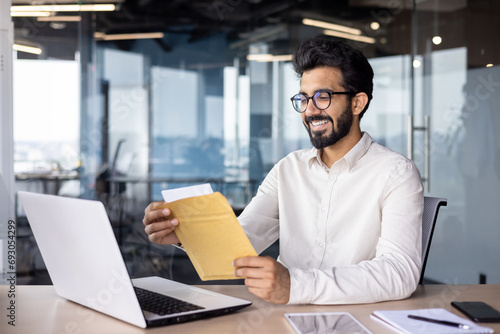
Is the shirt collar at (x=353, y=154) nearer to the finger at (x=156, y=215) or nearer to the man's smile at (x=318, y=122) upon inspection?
the man's smile at (x=318, y=122)

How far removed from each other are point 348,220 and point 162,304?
72 cm

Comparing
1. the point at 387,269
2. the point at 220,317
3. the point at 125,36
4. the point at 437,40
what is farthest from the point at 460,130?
the point at 220,317

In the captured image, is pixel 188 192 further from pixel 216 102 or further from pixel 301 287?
pixel 216 102

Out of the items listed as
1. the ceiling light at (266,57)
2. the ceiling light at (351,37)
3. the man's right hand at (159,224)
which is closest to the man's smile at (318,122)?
the man's right hand at (159,224)

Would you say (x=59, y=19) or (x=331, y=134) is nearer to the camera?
(x=331, y=134)

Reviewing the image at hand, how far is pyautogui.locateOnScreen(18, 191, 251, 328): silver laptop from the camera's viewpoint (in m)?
1.09

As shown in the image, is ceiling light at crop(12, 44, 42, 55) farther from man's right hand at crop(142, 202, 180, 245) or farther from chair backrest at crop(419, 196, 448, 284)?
chair backrest at crop(419, 196, 448, 284)

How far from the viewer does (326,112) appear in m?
1.78

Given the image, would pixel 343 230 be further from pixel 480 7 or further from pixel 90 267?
pixel 480 7

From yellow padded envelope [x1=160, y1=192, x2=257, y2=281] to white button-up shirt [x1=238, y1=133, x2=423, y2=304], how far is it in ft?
0.55

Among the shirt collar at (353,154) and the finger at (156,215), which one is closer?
the finger at (156,215)

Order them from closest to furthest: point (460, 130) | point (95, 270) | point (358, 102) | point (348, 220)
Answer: point (95, 270), point (348, 220), point (358, 102), point (460, 130)

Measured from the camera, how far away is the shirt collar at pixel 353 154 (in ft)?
5.89

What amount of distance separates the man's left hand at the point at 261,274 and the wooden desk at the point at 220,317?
0.05m
